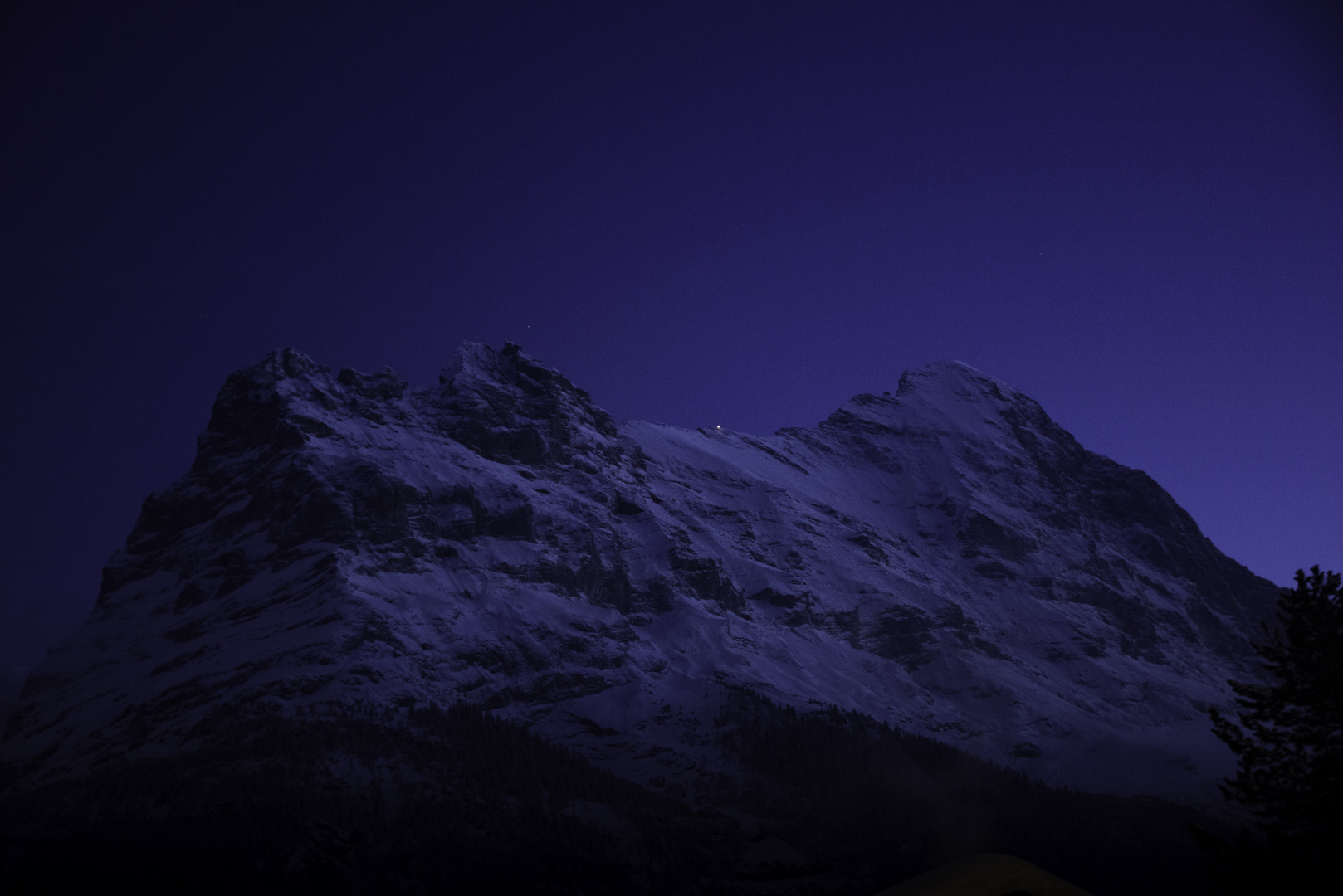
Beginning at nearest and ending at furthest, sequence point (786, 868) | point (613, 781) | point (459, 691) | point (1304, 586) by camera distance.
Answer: point (1304, 586) → point (786, 868) → point (613, 781) → point (459, 691)

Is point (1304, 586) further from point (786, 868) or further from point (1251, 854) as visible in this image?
point (786, 868)

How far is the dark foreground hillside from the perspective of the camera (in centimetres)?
11769

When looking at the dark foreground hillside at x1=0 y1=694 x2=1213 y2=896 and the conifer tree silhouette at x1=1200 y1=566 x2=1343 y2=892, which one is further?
the dark foreground hillside at x1=0 y1=694 x2=1213 y2=896

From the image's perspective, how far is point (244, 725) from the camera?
15250 cm

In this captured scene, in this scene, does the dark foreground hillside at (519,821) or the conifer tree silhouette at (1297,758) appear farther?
the dark foreground hillside at (519,821)

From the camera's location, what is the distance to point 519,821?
13150 cm

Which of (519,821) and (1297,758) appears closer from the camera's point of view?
(1297,758)

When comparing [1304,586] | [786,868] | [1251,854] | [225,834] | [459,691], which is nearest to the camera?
[1251,854]

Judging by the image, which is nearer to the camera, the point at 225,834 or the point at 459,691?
the point at 225,834

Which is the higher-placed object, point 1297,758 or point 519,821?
point 519,821

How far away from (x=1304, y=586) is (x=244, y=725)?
15519 centimetres

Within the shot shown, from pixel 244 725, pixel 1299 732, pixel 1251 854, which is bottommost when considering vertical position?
pixel 1251 854

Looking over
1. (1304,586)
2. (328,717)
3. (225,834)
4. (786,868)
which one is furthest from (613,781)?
(1304,586)

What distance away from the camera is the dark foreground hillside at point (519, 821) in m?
118
